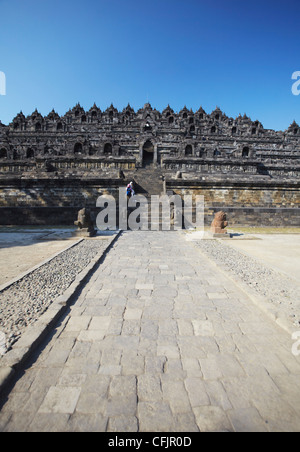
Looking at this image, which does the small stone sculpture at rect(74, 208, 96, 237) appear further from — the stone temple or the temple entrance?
the temple entrance

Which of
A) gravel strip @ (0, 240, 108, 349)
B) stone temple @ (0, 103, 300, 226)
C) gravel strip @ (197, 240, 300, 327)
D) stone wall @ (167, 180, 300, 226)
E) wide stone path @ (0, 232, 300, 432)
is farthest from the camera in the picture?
stone wall @ (167, 180, 300, 226)

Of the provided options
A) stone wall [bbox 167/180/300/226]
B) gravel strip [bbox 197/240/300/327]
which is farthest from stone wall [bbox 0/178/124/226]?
gravel strip [bbox 197/240/300/327]

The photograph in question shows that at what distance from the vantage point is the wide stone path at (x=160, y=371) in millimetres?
1553

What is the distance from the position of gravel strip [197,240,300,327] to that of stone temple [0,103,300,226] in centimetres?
768

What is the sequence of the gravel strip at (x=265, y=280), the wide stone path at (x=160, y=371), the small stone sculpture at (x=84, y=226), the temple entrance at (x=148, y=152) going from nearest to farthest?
1. the wide stone path at (x=160, y=371)
2. the gravel strip at (x=265, y=280)
3. the small stone sculpture at (x=84, y=226)
4. the temple entrance at (x=148, y=152)

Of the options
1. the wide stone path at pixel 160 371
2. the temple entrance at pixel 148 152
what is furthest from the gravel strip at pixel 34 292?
the temple entrance at pixel 148 152

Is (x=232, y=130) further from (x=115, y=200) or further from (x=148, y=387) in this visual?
(x=148, y=387)

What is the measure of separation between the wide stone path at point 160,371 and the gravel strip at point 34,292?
447mm

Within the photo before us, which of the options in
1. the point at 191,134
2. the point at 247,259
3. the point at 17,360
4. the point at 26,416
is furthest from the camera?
the point at 191,134

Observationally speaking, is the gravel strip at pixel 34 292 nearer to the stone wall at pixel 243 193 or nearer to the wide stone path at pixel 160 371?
the wide stone path at pixel 160 371

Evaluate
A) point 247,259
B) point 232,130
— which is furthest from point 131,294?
point 232,130

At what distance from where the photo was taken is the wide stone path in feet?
5.09
